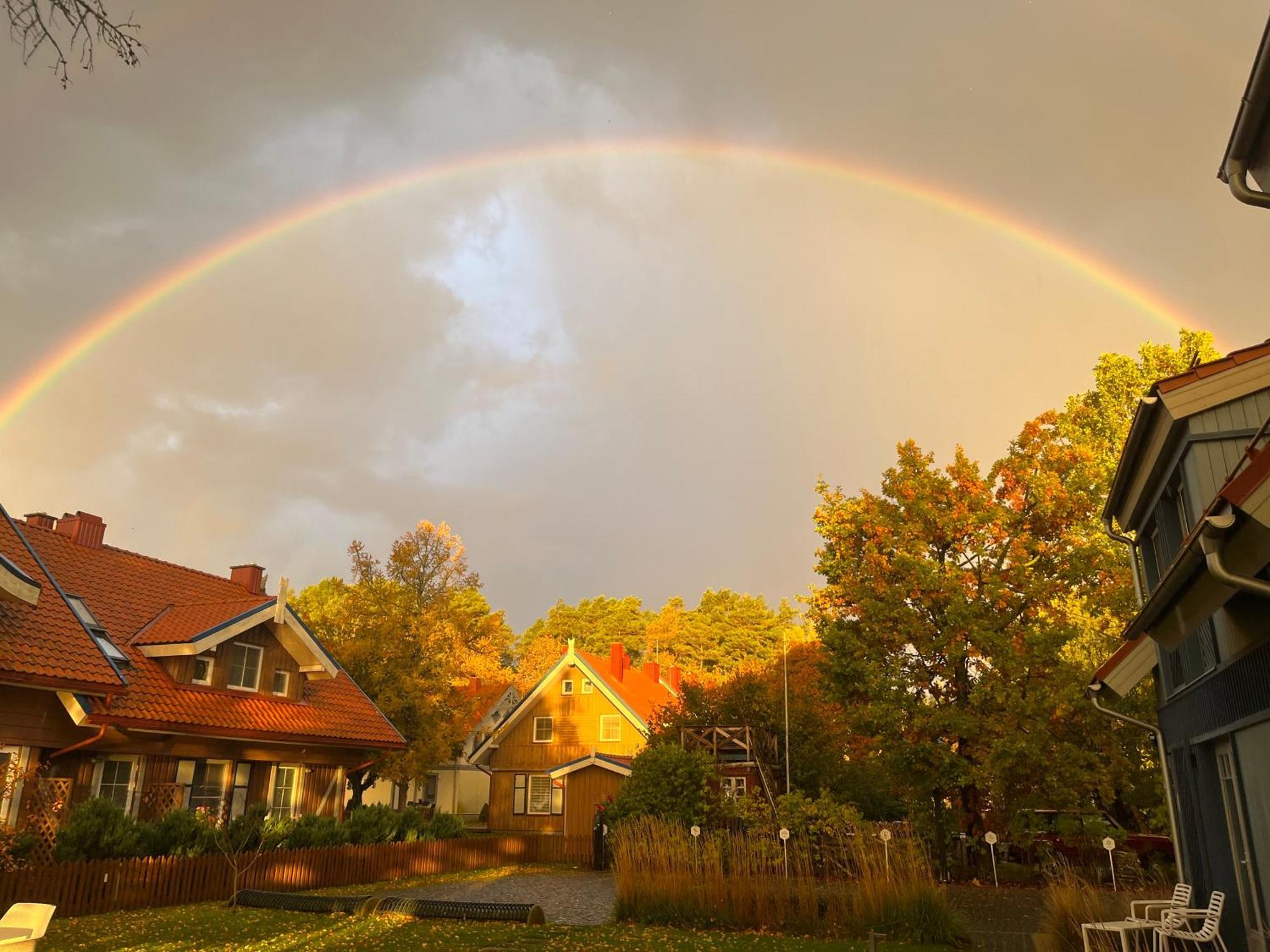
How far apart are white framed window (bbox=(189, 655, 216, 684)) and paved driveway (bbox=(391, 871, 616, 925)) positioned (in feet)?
20.0

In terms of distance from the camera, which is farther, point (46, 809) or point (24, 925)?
point (46, 809)

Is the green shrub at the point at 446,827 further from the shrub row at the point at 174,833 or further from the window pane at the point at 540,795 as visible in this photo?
the window pane at the point at 540,795

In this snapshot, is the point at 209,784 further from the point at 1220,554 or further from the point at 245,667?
the point at 1220,554

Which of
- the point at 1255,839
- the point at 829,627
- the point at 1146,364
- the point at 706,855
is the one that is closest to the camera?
the point at 1255,839

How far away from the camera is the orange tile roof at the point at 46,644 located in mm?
13727

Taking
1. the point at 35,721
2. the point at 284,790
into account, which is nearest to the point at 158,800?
the point at 35,721

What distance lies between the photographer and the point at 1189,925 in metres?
9.80

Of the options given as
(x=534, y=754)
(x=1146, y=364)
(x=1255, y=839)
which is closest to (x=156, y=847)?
(x=1255, y=839)

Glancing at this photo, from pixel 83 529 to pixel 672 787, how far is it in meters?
15.8

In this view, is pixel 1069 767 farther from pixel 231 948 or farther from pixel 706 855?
pixel 231 948

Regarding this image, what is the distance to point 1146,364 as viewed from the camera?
88.5ft

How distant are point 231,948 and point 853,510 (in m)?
19.2

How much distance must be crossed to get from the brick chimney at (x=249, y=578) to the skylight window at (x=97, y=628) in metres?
6.04

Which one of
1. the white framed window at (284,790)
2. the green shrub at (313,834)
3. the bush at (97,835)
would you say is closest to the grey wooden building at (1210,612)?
the green shrub at (313,834)
